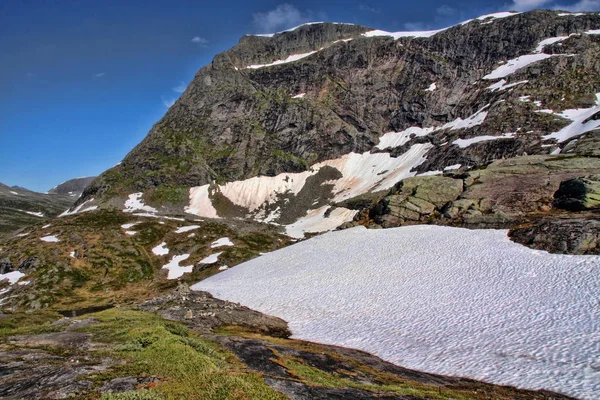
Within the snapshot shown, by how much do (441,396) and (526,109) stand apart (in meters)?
188

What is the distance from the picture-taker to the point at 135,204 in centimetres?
18862

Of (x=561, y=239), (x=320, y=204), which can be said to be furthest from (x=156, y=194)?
(x=561, y=239)

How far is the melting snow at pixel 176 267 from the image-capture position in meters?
92.2

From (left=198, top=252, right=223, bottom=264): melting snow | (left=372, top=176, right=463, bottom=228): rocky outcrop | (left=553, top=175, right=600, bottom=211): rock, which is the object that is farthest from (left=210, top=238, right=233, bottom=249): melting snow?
(left=553, top=175, right=600, bottom=211): rock

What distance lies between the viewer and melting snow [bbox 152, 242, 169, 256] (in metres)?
105

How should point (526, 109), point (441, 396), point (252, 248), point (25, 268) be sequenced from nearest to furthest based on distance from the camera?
1. point (441, 396)
2. point (25, 268)
3. point (252, 248)
4. point (526, 109)

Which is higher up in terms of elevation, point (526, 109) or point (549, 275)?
point (526, 109)

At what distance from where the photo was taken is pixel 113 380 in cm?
1210

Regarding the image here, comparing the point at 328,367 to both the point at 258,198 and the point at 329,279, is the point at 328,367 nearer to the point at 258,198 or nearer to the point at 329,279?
the point at 329,279

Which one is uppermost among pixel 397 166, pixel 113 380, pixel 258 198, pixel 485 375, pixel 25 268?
pixel 397 166

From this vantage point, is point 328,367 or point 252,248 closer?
point 328,367

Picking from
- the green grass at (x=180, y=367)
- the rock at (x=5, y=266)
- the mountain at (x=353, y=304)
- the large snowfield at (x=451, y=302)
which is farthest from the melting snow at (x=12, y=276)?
the green grass at (x=180, y=367)

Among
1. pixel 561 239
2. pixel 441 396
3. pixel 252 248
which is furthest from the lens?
pixel 252 248

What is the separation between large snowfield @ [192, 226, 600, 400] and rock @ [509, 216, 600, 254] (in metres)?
1.67
